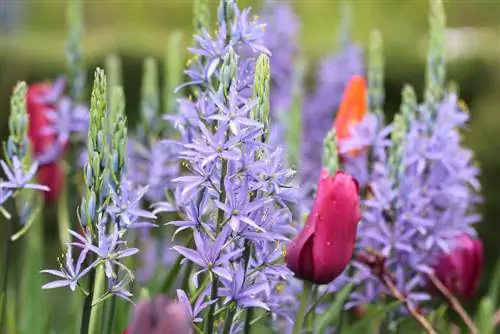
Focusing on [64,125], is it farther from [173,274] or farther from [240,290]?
[240,290]

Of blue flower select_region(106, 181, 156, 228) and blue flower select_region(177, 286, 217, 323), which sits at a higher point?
blue flower select_region(106, 181, 156, 228)

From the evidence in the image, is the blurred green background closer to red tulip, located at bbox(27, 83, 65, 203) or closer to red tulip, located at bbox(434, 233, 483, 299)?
red tulip, located at bbox(27, 83, 65, 203)

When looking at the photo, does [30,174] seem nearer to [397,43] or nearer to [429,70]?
[429,70]

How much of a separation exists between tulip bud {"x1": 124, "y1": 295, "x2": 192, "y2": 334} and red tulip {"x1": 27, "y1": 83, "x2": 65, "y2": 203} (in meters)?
1.26

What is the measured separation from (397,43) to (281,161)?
4.09 m

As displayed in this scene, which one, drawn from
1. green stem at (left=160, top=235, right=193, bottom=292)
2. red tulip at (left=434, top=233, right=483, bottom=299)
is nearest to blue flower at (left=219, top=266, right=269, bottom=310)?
green stem at (left=160, top=235, right=193, bottom=292)

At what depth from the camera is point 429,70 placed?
1.56m

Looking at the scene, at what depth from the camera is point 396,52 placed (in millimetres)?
4844

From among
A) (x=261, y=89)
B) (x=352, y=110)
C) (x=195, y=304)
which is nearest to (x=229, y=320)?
(x=195, y=304)

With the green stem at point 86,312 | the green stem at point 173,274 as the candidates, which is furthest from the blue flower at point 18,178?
the green stem at point 86,312

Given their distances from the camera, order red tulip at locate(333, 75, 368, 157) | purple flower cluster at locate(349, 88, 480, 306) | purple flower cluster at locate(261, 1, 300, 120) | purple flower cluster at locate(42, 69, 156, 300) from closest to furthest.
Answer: purple flower cluster at locate(42, 69, 156, 300) → purple flower cluster at locate(349, 88, 480, 306) → red tulip at locate(333, 75, 368, 157) → purple flower cluster at locate(261, 1, 300, 120)

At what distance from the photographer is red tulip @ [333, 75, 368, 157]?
161cm

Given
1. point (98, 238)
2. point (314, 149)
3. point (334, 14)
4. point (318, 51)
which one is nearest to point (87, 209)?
point (98, 238)

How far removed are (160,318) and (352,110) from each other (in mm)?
1086
